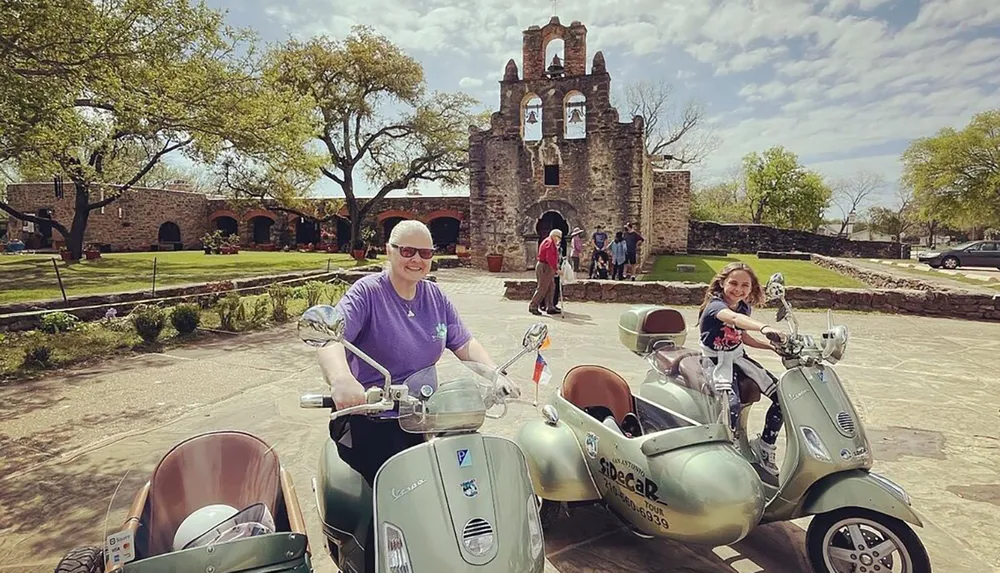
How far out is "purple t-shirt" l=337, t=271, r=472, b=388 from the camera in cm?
206

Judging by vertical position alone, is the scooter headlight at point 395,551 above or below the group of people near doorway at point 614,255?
below

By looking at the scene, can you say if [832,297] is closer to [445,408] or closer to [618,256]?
[618,256]

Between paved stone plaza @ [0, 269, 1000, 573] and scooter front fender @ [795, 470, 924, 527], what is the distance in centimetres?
40

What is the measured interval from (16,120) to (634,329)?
7.04 meters

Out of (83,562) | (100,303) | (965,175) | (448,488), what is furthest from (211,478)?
(965,175)

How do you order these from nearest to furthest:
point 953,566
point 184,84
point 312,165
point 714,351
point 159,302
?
point 953,566 < point 714,351 < point 159,302 < point 184,84 < point 312,165

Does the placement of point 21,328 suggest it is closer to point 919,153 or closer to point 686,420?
point 686,420

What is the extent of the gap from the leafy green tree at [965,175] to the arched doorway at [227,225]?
3975 cm

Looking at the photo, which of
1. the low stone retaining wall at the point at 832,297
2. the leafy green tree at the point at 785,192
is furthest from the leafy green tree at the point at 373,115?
the leafy green tree at the point at 785,192

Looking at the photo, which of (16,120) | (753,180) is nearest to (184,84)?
(16,120)

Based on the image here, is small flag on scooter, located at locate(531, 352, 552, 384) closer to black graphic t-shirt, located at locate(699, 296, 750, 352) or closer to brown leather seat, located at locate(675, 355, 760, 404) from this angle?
brown leather seat, located at locate(675, 355, 760, 404)

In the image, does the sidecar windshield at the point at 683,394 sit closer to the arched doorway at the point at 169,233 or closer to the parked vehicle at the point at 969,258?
the parked vehicle at the point at 969,258

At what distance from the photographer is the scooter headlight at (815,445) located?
2342 mm

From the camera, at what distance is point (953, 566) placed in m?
2.47
